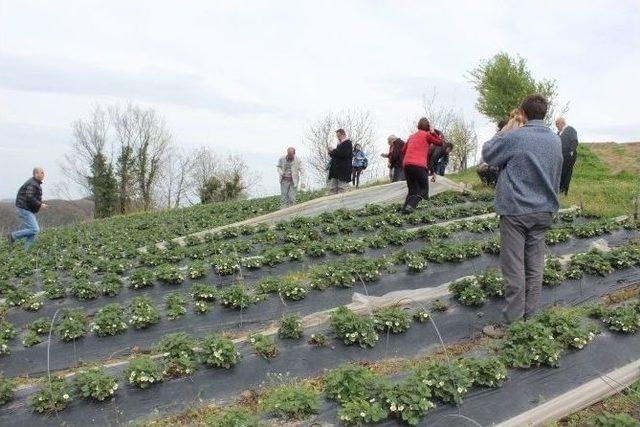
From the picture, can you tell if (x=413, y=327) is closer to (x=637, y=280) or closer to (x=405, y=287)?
(x=405, y=287)

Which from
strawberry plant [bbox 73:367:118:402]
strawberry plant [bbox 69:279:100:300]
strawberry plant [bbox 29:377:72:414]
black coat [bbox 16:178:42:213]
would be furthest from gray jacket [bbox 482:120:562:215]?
black coat [bbox 16:178:42:213]

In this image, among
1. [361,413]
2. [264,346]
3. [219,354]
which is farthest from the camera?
[264,346]

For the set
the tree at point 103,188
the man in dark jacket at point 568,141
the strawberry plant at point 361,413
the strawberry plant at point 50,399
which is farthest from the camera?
the tree at point 103,188

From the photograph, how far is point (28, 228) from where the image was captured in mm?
12086

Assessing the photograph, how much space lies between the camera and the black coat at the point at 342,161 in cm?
1355

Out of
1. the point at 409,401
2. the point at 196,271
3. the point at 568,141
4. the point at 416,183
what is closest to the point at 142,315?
the point at 196,271

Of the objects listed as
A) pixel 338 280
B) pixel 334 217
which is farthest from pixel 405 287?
pixel 334 217

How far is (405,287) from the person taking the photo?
7043 millimetres

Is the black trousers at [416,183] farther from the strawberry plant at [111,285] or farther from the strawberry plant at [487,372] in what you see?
the strawberry plant at [487,372]

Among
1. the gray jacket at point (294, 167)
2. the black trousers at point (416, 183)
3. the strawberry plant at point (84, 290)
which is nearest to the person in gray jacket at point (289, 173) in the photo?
the gray jacket at point (294, 167)

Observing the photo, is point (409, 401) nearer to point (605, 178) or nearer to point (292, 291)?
point (292, 291)

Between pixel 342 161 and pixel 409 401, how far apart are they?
10.6 metres

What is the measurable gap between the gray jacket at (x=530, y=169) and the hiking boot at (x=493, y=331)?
3.84 feet

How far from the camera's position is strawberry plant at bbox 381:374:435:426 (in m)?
3.66
